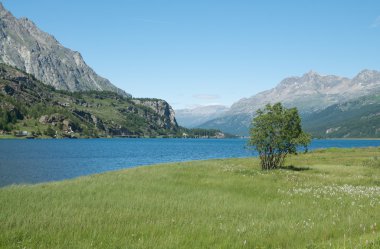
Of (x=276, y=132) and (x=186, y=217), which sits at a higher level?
(x=276, y=132)

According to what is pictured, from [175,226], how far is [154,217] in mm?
2240

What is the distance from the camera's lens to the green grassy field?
13.7 metres

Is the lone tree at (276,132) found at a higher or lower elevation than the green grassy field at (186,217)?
higher

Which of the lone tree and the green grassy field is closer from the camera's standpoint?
the green grassy field

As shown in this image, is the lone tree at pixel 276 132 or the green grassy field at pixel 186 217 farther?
the lone tree at pixel 276 132

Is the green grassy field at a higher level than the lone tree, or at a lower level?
lower

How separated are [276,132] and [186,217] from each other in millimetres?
39770

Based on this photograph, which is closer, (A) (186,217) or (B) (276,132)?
(A) (186,217)

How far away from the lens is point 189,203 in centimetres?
2172

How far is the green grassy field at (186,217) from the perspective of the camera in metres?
13.7

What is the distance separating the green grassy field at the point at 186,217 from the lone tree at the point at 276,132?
2615cm

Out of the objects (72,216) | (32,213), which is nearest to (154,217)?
(72,216)

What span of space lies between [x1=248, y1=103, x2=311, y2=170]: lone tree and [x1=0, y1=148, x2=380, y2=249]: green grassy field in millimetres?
26148

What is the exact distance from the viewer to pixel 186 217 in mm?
17953
